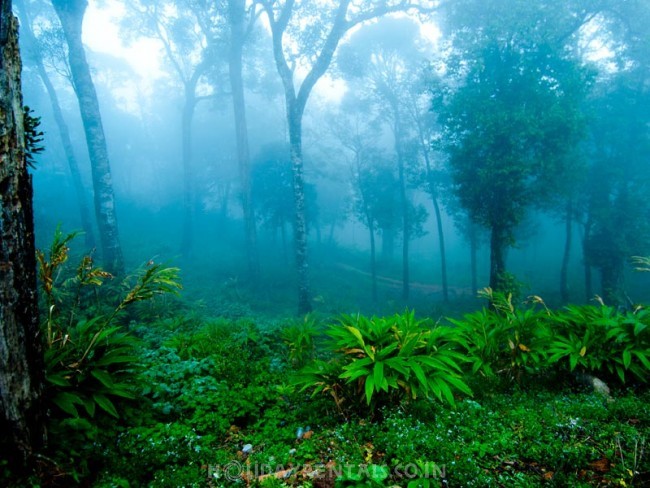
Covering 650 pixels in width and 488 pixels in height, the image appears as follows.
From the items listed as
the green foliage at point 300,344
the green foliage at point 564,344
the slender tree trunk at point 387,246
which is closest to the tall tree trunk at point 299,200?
the green foliage at point 300,344

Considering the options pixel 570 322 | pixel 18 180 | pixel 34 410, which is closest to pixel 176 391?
pixel 34 410

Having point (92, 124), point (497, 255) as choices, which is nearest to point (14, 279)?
point (92, 124)

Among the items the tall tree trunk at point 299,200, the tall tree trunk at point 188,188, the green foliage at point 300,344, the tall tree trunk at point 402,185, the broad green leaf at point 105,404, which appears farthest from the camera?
the tall tree trunk at point 188,188

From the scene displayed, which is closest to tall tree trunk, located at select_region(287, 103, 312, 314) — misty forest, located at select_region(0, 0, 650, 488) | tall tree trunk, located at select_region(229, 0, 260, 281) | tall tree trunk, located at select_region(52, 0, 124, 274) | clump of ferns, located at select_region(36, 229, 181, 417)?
misty forest, located at select_region(0, 0, 650, 488)

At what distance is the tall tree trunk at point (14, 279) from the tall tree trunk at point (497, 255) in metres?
13.8

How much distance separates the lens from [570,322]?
479 centimetres

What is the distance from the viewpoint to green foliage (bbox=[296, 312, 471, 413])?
3244 mm

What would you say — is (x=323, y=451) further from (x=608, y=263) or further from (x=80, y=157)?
(x=80, y=157)

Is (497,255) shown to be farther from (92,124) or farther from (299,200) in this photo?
(92,124)

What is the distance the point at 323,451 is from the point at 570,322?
425 cm

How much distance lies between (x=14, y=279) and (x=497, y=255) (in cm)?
1427

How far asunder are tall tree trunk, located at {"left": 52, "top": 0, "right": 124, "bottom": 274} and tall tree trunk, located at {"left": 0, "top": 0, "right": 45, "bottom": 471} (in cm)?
992

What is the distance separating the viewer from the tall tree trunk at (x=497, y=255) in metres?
12.9

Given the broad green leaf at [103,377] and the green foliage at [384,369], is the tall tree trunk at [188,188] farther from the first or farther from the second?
the green foliage at [384,369]
